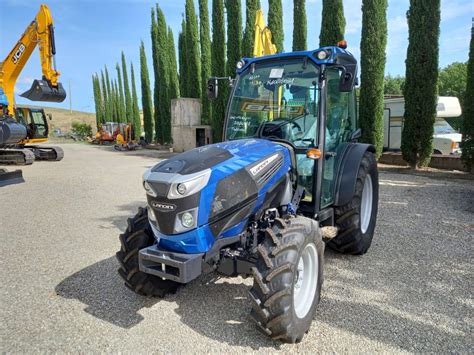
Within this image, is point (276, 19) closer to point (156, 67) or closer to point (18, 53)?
point (18, 53)

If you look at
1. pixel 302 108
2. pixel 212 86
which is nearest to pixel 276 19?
pixel 212 86

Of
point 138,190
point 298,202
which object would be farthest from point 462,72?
point 298,202

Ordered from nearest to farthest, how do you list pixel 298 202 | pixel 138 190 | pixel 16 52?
1. pixel 298 202
2. pixel 138 190
3. pixel 16 52

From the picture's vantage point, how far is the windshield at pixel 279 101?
3.60 meters

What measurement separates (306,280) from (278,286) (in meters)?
0.54

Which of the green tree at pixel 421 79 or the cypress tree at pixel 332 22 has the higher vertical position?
the cypress tree at pixel 332 22

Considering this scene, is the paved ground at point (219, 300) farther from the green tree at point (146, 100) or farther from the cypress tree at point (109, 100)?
the cypress tree at point (109, 100)

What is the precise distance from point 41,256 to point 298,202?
10.8ft

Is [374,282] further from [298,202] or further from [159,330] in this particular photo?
[159,330]

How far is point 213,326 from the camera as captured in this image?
2.90 meters

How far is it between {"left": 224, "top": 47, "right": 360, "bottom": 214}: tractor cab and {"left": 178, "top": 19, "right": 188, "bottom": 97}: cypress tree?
20.5m

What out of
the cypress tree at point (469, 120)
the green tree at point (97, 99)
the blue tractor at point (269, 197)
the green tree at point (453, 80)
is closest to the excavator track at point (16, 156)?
the blue tractor at point (269, 197)

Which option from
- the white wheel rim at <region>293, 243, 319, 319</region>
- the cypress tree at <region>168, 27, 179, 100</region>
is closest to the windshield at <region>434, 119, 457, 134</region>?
the white wheel rim at <region>293, 243, 319, 319</region>

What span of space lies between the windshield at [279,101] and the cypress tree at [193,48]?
1912 centimetres
